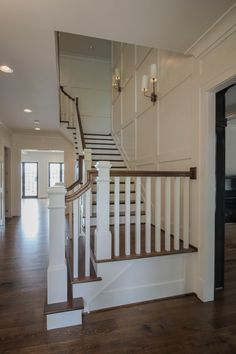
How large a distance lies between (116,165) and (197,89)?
2.84 meters

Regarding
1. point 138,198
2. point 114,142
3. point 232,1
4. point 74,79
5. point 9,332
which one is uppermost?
point 74,79

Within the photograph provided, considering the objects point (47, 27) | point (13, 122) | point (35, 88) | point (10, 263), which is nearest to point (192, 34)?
point (47, 27)

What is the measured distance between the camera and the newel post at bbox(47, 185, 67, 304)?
6.42 feet

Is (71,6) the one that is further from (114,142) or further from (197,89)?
(114,142)

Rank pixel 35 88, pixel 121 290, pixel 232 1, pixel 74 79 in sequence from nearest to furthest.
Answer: pixel 232 1 → pixel 121 290 → pixel 35 88 → pixel 74 79

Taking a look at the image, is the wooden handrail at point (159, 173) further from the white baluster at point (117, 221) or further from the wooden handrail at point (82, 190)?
the wooden handrail at point (82, 190)

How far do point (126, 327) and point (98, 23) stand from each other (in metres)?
2.67

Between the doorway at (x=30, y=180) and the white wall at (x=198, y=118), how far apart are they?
10917mm

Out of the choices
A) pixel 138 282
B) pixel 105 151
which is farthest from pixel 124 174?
pixel 105 151

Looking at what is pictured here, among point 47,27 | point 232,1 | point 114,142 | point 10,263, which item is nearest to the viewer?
point 232,1

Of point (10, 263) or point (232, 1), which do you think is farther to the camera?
point (10, 263)

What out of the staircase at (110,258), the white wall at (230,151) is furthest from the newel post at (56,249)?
the white wall at (230,151)

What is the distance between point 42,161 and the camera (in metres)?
13.0

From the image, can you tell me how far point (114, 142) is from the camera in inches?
230
